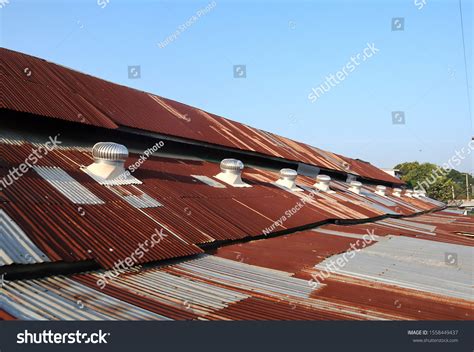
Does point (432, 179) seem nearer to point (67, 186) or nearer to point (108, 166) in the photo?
point (108, 166)

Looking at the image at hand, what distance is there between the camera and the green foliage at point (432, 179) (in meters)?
71.9

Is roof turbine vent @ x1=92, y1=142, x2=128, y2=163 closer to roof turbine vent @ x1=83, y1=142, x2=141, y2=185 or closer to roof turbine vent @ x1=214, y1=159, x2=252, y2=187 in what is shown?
roof turbine vent @ x1=83, y1=142, x2=141, y2=185

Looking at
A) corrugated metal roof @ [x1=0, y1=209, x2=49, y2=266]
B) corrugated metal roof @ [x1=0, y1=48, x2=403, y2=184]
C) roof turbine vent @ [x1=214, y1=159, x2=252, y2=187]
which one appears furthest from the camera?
roof turbine vent @ [x1=214, y1=159, x2=252, y2=187]

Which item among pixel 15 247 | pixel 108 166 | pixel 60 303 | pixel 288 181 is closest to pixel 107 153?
pixel 108 166

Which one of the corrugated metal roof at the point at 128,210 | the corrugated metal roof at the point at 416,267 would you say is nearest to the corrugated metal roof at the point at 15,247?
the corrugated metal roof at the point at 128,210

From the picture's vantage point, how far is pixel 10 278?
4801mm

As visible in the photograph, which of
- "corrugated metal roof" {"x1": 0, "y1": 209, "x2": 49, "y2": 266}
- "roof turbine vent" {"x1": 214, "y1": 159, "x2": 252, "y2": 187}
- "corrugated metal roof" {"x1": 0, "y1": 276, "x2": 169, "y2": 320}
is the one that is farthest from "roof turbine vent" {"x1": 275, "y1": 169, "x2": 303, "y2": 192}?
"corrugated metal roof" {"x1": 0, "y1": 276, "x2": 169, "y2": 320}

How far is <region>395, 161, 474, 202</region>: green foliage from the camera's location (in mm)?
71938

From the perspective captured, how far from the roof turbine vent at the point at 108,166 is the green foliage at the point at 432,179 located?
5919 centimetres

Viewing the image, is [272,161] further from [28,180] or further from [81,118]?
[28,180]

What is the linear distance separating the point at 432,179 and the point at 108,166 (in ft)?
250

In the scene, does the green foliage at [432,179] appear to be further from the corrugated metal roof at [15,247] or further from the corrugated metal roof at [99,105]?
the corrugated metal roof at [15,247]

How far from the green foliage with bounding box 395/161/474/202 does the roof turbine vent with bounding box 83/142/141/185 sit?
59.2 m

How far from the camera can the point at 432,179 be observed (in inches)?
2881
